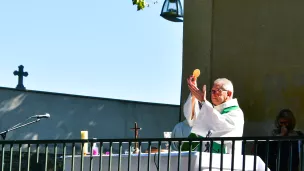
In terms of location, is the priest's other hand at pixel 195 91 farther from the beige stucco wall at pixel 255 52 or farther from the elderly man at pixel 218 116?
the beige stucco wall at pixel 255 52

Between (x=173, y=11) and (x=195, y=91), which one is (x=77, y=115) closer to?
(x=173, y=11)

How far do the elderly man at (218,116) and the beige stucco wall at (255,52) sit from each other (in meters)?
1.82

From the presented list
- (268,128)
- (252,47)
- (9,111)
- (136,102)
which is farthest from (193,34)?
(136,102)

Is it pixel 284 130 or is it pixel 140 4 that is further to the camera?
pixel 140 4

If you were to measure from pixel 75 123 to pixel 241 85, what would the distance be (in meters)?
8.72

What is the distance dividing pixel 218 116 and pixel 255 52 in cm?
260

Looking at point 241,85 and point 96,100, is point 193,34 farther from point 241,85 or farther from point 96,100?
point 96,100

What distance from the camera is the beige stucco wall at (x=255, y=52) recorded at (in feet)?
28.3

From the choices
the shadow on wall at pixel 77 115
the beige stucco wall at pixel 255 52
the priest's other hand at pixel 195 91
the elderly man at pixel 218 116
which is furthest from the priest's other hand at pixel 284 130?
the shadow on wall at pixel 77 115

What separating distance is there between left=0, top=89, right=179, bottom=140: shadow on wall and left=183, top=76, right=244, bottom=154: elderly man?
934 centimetres

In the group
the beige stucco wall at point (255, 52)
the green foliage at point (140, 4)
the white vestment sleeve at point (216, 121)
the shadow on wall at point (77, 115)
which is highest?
the green foliage at point (140, 4)

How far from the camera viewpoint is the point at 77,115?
1739 centimetres

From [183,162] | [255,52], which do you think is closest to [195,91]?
[183,162]

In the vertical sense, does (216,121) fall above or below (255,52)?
below
